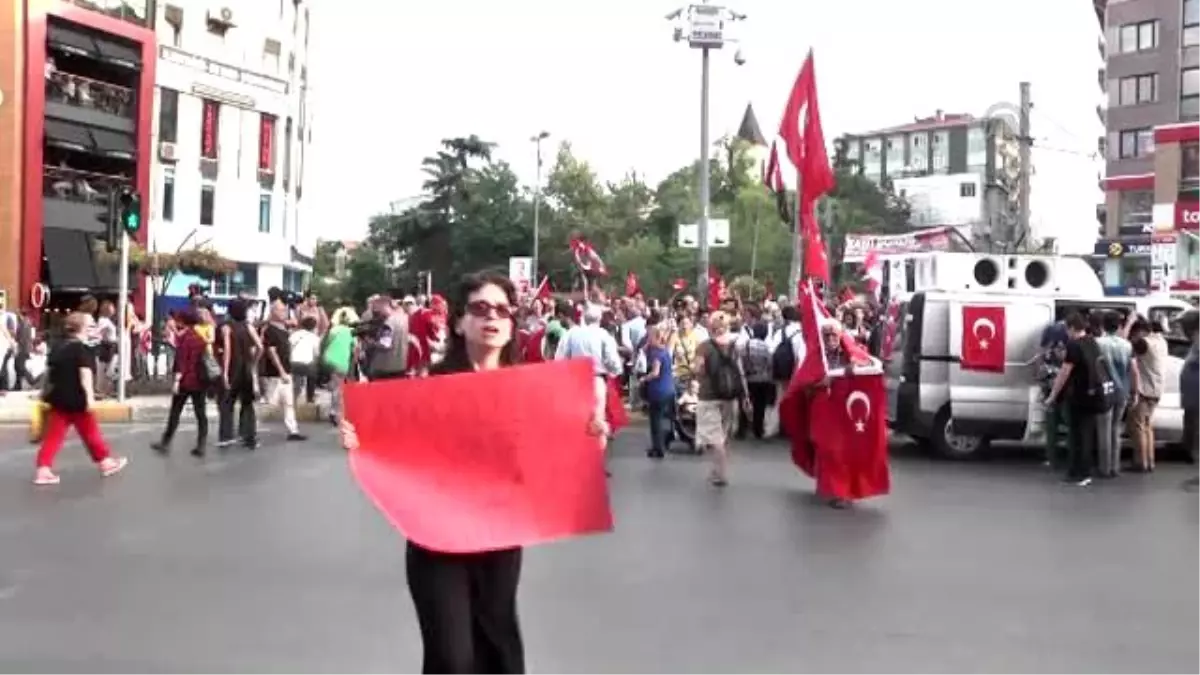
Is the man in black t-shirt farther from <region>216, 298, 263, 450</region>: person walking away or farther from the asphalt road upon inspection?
<region>216, 298, 263, 450</region>: person walking away

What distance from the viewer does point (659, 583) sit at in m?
8.05

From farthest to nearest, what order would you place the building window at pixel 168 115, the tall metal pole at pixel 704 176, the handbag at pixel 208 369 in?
the building window at pixel 168 115 < the tall metal pole at pixel 704 176 < the handbag at pixel 208 369

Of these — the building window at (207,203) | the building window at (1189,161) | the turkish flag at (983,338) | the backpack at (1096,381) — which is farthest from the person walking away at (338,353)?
the building window at (1189,161)

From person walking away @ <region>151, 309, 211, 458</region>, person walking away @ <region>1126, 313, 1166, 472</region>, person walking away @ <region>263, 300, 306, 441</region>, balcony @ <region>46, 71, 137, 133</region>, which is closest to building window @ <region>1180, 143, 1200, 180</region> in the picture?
balcony @ <region>46, 71, 137, 133</region>

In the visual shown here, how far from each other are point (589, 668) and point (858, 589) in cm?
238

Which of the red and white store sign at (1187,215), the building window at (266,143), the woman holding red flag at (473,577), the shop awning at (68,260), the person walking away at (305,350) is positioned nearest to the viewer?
the woman holding red flag at (473,577)

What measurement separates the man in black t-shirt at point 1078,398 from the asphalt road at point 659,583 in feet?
3.11

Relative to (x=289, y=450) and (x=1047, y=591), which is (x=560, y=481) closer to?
(x=1047, y=591)

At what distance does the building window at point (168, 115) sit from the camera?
50.5 meters

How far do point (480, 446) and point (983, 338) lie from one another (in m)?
11.6

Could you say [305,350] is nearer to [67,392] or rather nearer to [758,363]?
[758,363]

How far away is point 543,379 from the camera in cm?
444

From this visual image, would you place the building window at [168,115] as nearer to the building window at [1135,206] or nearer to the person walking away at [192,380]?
the person walking away at [192,380]

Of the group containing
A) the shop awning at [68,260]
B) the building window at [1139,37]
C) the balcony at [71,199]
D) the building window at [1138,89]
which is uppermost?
the building window at [1139,37]
